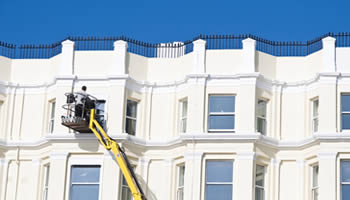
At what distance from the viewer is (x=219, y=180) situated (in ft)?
172

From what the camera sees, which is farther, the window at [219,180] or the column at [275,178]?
the column at [275,178]

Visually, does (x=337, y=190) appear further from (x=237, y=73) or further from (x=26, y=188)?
(x=26, y=188)

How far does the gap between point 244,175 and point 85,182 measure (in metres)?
7.49

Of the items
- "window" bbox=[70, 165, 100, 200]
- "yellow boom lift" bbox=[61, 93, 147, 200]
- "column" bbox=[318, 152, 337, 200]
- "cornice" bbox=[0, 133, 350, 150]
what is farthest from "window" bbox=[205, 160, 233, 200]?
"window" bbox=[70, 165, 100, 200]

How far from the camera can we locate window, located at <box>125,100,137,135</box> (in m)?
54.6

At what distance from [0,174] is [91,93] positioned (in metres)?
5.94

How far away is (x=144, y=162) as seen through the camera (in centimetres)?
5428

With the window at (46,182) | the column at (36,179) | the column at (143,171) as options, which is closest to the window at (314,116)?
the column at (143,171)

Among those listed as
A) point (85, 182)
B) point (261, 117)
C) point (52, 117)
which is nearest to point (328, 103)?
point (261, 117)

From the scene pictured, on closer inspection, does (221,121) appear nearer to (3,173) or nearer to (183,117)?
(183,117)

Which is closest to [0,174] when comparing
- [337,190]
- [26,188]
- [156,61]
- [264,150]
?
[26,188]

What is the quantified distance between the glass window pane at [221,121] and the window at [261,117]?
4.02 feet

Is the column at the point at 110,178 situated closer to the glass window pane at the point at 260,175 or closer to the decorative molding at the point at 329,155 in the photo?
the glass window pane at the point at 260,175

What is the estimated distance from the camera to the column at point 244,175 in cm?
5178
